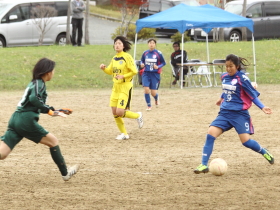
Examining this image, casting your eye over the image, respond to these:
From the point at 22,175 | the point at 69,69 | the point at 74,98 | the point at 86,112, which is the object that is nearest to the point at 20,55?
the point at 69,69

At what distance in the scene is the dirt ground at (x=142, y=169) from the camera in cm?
635

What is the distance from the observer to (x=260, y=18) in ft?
87.6

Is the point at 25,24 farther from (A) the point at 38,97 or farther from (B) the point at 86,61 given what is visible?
(A) the point at 38,97

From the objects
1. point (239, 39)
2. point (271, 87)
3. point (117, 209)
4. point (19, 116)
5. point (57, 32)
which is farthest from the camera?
point (239, 39)

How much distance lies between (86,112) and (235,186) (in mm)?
7600

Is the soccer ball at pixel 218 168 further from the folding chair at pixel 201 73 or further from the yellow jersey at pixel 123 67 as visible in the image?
the folding chair at pixel 201 73

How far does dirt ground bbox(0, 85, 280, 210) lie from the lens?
6.35 meters

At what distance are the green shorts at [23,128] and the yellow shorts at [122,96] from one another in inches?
138

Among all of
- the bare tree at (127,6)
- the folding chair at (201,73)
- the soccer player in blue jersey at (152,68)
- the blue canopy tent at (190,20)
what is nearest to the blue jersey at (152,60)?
the soccer player in blue jersey at (152,68)

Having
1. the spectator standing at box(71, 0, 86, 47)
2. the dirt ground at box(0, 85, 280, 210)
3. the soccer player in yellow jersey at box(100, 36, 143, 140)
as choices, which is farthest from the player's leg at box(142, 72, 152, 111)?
the spectator standing at box(71, 0, 86, 47)

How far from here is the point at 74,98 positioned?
17.0 metres

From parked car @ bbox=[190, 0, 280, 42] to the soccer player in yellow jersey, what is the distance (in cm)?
1680

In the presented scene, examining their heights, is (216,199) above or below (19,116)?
below

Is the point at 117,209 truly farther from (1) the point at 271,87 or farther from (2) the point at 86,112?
(1) the point at 271,87
